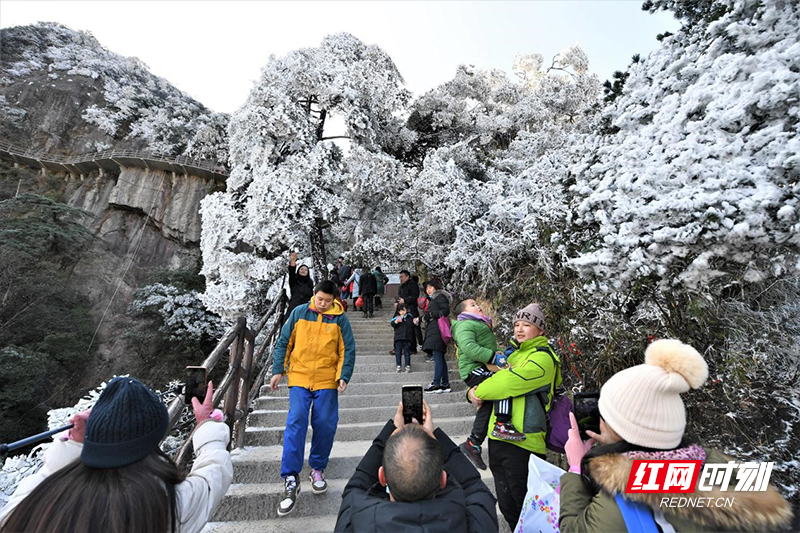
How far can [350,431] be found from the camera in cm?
393

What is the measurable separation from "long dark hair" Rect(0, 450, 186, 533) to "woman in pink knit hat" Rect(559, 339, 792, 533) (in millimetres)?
1209

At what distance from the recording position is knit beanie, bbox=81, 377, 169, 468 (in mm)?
967

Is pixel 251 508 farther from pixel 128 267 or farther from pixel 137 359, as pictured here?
pixel 128 267

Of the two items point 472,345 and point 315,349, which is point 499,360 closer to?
point 472,345

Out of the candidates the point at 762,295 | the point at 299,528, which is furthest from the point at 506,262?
the point at 299,528

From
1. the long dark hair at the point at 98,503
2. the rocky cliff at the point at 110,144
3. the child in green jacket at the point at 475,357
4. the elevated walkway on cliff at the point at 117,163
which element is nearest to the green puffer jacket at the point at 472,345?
the child in green jacket at the point at 475,357

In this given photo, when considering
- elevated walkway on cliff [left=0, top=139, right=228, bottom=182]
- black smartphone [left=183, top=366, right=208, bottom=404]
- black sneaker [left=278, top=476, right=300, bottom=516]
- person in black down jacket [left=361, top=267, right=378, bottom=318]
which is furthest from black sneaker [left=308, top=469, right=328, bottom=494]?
elevated walkway on cliff [left=0, top=139, right=228, bottom=182]

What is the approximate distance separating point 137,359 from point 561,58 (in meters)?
21.8

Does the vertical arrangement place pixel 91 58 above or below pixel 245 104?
above

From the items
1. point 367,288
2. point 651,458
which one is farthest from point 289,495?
point 367,288

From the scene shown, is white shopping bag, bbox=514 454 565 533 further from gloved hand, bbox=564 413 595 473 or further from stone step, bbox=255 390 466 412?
stone step, bbox=255 390 466 412

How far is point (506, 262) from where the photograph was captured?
614 centimetres

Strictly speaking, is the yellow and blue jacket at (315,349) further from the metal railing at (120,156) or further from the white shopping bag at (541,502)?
the metal railing at (120,156)

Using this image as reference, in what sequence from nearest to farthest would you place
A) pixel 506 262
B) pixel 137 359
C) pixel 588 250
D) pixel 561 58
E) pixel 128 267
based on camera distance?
1. pixel 588 250
2. pixel 506 262
3. pixel 137 359
4. pixel 561 58
5. pixel 128 267
